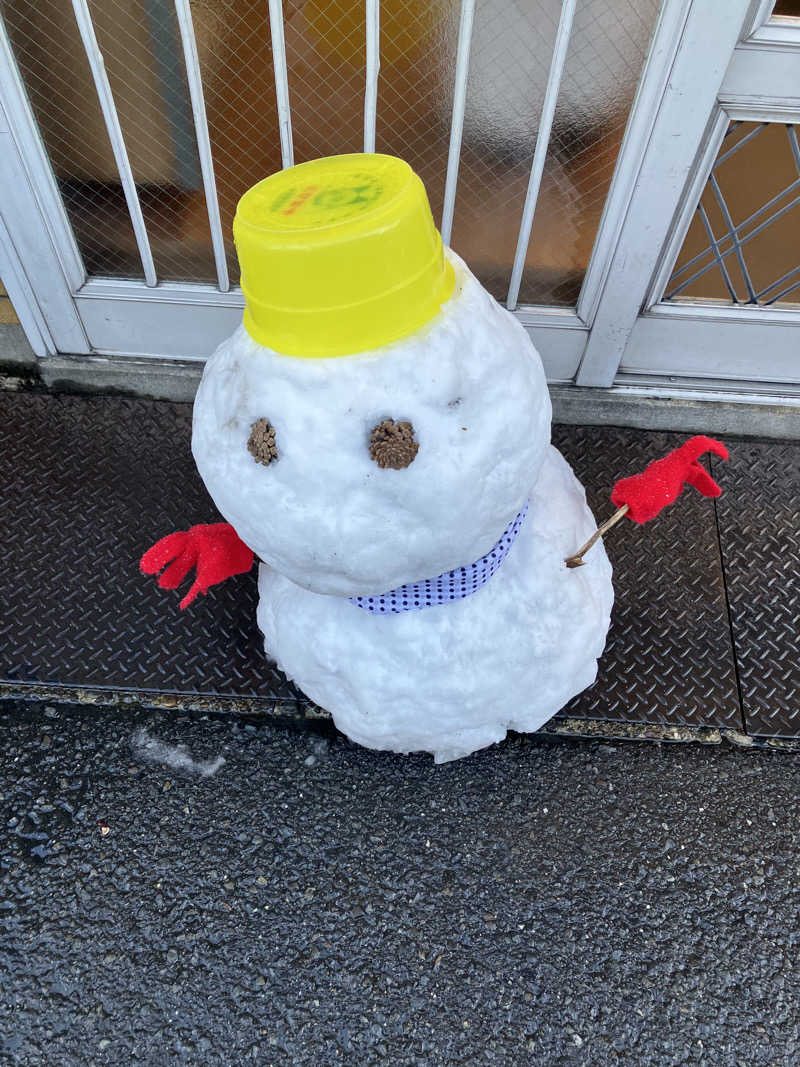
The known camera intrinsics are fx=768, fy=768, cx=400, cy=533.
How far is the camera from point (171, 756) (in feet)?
6.85

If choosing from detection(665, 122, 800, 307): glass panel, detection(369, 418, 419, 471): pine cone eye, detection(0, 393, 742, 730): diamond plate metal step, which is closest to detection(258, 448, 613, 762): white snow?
detection(0, 393, 742, 730): diamond plate metal step

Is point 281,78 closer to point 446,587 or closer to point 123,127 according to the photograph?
point 123,127

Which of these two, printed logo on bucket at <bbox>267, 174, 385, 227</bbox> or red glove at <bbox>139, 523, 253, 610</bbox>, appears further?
red glove at <bbox>139, 523, 253, 610</bbox>

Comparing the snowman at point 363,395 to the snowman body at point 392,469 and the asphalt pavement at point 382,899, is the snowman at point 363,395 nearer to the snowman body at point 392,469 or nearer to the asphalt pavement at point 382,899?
the snowman body at point 392,469

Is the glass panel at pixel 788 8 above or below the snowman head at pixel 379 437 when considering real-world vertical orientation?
above

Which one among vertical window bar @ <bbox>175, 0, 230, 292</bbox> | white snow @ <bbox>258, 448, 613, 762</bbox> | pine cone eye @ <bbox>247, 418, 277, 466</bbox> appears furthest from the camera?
vertical window bar @ <bbox>175, 0, 230, 292</bbox>

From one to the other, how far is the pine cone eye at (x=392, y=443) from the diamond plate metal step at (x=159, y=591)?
4.02ft

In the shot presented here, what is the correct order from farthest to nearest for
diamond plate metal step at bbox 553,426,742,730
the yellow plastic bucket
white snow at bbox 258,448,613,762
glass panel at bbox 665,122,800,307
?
diamond plate metal step at bbox 553,426,742,730
glass panel at bbox 665,122,800,307
white snow at bbox 258,448,613,762
the yellow plastic bucket

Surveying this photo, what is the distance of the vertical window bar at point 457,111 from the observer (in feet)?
5.81

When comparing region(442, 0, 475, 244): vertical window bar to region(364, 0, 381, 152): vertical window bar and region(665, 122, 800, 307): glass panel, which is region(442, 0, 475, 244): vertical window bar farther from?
region(665, 122, 800, 307): glass panel

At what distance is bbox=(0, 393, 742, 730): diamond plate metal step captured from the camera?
2178 millimetres

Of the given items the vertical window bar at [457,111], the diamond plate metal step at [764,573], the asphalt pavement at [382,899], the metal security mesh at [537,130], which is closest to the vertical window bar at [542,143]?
the metal security mesh at [537,130]

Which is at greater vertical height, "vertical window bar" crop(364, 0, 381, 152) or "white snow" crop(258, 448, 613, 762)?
"vertical window bar" crop(364, 0, 381, 152)

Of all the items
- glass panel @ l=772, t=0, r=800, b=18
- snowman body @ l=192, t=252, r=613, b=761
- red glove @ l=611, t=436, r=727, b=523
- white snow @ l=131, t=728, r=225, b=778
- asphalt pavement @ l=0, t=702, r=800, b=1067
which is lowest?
asphalt pavement @ l=0, t=702, r=800, b=1067
